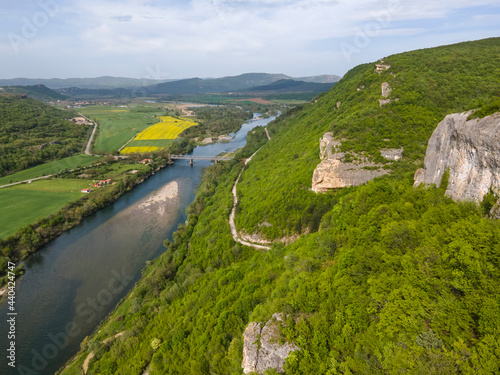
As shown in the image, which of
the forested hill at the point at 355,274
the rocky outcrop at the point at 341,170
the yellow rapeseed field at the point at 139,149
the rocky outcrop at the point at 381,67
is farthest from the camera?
the yellow rapeseed field at the point at 139,149

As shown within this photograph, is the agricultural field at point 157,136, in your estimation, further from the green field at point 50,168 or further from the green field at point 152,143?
the green field at point 50,168

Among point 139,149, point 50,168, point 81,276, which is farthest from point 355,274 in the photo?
point 139,149

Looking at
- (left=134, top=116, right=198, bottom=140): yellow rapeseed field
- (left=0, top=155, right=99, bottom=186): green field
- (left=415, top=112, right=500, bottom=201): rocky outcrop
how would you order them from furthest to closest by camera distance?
(left=134, top=116, right=198, bottom=140): yellow rapeseed field
(left=0, top=155, right=99, bottom=186): green field
(left=415, top=112, right=500, bottom=201): rocky outcrop

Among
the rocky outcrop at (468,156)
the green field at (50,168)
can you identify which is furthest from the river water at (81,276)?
the rocky outcrop at (468,156)

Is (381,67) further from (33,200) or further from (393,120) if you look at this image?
(33,200)

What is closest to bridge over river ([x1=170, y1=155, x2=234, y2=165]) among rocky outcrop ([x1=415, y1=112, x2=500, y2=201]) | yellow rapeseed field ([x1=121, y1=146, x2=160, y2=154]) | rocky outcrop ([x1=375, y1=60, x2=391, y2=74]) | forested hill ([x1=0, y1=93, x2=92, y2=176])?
yellow rapeseed field ([x1=121, y1=146, x2=160, y2=154])

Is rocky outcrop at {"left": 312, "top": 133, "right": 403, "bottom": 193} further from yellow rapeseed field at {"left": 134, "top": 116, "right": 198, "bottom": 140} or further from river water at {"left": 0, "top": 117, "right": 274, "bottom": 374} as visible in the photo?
yellow rapeseed field at {"left": 134, "top": 116, "right": 198, "bottom": 140}
